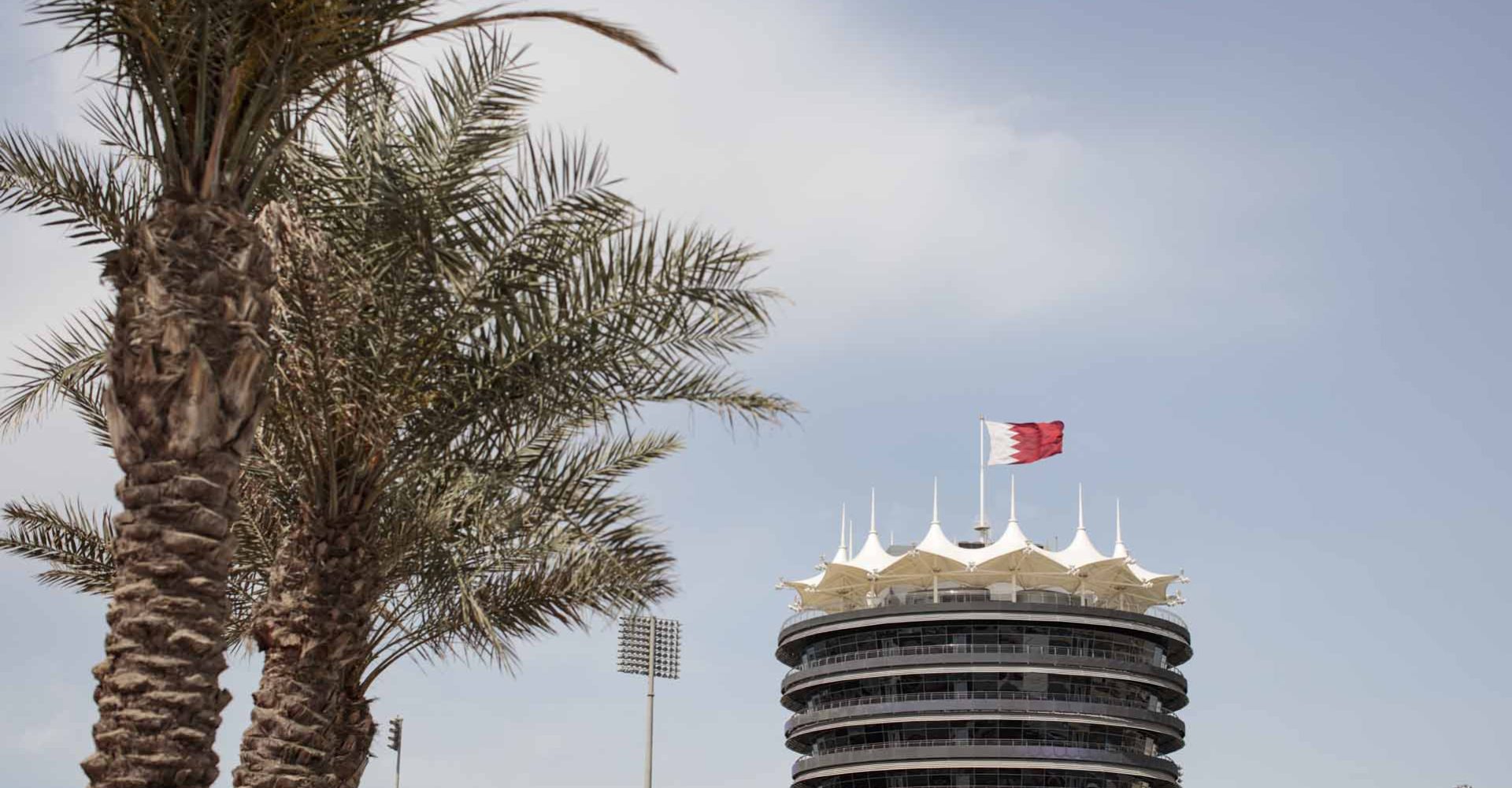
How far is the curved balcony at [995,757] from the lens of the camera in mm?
98625

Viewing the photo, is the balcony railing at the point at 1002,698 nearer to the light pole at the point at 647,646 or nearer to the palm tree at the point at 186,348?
the light pole at the point at 647,646

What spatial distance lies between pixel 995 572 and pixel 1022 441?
13.2 m

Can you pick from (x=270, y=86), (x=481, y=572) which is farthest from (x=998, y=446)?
(x=270, y=86)

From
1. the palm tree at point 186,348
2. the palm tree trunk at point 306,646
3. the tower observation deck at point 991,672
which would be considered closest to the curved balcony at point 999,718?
the tower observation deck at point 991,672

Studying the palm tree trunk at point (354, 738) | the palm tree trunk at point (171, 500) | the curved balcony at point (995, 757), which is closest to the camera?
the palm tree trunk at point (171, 500)

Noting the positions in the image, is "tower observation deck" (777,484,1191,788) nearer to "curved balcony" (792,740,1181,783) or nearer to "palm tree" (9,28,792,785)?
"curved balcony" (792,740,1181,783)

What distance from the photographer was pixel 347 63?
14.2 meters

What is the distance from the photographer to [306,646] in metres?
16.9

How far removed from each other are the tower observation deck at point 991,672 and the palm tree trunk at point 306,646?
85.5 metres

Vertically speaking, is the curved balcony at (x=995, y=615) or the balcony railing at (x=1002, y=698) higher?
the curved balcony at (x=995, y=615)

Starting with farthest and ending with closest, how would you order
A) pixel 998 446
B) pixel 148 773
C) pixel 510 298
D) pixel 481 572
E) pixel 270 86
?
pixel 998 446, pixel 481 572, pixel 510 298, pixel 270 86, pixel 148 773

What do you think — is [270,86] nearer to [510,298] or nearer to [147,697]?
[510,298]

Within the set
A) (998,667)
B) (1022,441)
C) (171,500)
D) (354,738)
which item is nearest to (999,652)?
(998,667)

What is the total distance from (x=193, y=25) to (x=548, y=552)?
6707mm
